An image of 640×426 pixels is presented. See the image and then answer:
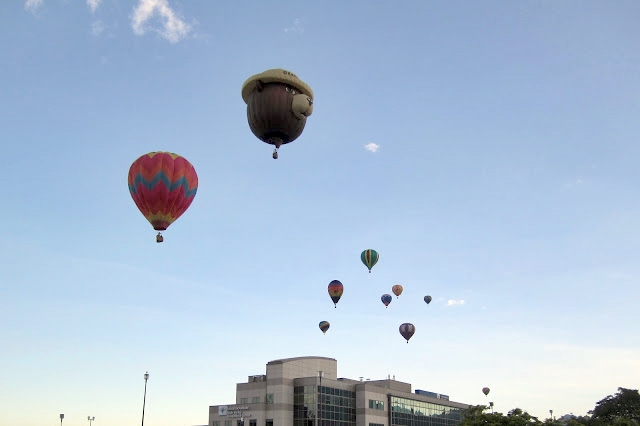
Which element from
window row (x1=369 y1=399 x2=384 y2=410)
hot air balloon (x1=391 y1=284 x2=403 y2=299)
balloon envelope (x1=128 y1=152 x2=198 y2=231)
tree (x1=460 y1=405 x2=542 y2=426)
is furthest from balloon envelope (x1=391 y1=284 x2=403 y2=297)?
balloon envelope (x1=128 y1=152 x2=198 y2=231)

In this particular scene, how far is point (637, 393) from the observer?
136 metres

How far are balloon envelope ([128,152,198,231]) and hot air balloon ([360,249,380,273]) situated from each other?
129 feet

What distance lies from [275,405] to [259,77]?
5534 cm

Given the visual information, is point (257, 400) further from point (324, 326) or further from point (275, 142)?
point (275, 142)

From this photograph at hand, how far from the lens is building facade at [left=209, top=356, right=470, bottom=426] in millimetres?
79250

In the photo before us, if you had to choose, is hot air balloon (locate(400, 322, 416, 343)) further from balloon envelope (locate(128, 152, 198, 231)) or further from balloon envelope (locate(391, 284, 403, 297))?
balloon envelope (locate(128, 152, 198, 231))

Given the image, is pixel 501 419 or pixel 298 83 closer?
pixel 298 83

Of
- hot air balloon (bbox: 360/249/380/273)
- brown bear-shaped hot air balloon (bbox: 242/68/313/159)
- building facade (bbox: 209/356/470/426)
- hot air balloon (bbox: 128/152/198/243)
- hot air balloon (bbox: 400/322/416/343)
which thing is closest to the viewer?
brown bear-shaped hot air balloon (bbox: 242/68/313/159)

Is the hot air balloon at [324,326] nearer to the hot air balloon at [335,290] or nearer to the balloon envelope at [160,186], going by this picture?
the hot air balloon at [335,290]

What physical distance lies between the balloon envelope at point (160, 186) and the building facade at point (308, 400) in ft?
144

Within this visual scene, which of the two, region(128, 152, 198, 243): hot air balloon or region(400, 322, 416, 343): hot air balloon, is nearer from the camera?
region(128, 152, 198, 243): hot air balloon

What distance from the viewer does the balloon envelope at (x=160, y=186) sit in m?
41.7

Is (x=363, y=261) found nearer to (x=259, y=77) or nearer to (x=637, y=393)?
(x=259, y=77)

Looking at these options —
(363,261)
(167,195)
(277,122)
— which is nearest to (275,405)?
(363,261)
